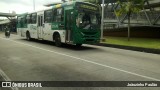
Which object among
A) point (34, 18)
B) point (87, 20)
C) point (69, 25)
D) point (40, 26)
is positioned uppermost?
point (34, 18)

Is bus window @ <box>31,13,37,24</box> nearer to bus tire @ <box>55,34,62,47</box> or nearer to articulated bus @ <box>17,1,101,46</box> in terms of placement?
articulated bus @ <box>17,1,101,46</box>

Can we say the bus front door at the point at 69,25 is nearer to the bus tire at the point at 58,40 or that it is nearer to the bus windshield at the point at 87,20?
the bus windshield at the point at 87,20

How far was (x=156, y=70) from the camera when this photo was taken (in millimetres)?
9227

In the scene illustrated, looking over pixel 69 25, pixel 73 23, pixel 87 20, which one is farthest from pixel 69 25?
pixel 87 20

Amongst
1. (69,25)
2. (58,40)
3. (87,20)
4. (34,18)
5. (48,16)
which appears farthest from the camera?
(34,18)

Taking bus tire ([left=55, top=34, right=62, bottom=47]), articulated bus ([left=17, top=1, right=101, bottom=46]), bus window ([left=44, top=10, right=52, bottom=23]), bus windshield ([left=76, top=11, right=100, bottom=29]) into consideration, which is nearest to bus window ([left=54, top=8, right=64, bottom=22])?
articulated bus ([left=17, top=1, right=101, bottom=46])

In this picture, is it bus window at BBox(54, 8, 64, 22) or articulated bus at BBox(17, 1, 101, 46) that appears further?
bus window at BBox(54, 8, 64, 22)

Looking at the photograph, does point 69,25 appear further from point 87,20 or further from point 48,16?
point 48,16

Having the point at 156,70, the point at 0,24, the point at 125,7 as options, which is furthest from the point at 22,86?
the point at 0,24

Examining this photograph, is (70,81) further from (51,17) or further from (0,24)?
(0,24)

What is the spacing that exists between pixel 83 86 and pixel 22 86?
71.1 inches

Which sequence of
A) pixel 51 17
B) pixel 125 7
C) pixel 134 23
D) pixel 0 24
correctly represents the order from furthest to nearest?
pixel 0 24, pixel 134 23, pixel 125 7, pixel 51 17

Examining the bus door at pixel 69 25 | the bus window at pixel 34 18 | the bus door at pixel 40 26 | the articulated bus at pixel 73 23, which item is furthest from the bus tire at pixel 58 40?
the bus window at pixel 34 18

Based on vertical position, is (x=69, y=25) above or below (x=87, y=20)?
below
